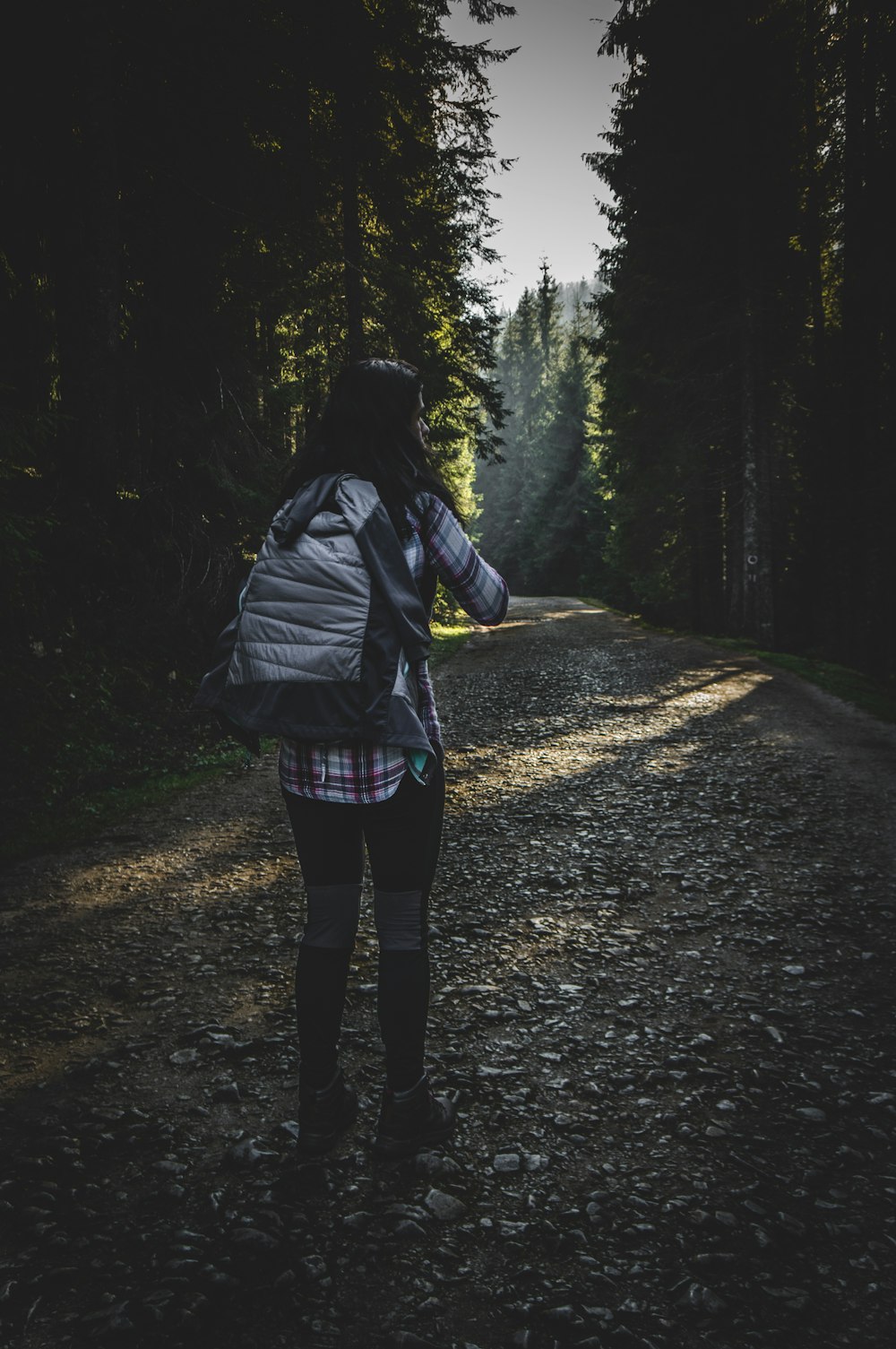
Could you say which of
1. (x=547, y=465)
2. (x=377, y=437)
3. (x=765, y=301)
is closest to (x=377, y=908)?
(x=377, y=437)

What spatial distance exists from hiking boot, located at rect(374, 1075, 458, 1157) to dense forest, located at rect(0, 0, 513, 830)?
5.11 meters

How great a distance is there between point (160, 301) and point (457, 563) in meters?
11.0

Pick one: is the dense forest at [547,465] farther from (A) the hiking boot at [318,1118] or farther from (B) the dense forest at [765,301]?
(A) the hiking boot at [318,1118]

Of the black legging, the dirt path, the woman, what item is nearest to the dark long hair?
the woman

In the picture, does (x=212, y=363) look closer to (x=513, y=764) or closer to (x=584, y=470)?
(x=513, y=764)

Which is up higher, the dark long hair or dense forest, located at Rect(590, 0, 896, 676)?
dense forest, located at Rect(590, 0, 896, 676)

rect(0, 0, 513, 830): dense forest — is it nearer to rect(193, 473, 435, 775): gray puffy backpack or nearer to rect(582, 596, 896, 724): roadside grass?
rect(193, 473, 435, 775): gray puffy backpack

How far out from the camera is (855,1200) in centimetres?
236

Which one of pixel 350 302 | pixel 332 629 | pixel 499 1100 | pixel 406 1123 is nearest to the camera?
pixel 332 629

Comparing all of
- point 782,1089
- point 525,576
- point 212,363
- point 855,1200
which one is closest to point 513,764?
point 782,1089

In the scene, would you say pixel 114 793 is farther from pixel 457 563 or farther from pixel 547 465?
pixel 547 465

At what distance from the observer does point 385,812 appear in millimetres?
2311

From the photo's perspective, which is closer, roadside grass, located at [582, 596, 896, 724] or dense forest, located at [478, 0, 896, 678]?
roadside grass, located at [582, 596, 896, 724]

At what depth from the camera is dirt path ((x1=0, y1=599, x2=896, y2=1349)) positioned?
203cm
